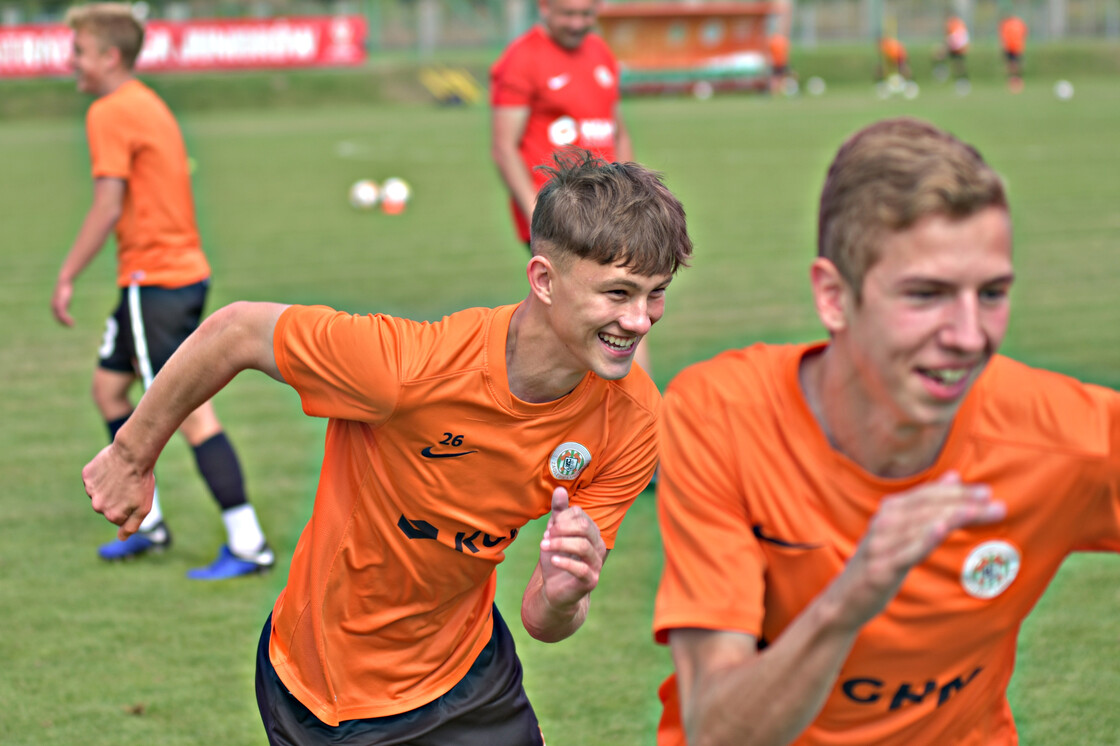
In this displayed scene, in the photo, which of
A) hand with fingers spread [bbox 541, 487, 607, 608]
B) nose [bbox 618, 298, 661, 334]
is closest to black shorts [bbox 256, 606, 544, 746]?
hand with fingers spread [bbox 541, 487, 607, 608]

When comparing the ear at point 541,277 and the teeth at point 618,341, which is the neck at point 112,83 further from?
the teeth at point 618,341

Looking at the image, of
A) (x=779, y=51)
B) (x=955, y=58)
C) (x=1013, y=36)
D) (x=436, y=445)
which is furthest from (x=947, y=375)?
(x=955, y=58)

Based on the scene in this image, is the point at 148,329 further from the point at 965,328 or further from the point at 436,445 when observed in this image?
the point at 965,328

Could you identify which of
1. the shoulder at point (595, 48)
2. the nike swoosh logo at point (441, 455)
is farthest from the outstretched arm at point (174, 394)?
the shoulder at point (595, 48)

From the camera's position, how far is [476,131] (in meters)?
28.7

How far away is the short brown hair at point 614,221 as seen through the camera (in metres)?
2.80

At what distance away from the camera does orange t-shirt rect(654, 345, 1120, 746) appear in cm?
201

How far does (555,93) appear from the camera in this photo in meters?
7.06

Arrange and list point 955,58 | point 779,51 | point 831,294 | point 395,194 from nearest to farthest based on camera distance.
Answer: point 831,294 < point 395,194 < point 779,51 < point 955,58

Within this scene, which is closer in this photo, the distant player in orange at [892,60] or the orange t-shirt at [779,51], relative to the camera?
the orange t-shirt at [779,51]

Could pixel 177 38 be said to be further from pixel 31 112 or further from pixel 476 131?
pixel 476 131

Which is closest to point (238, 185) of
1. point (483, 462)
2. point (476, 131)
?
point (476, 131)

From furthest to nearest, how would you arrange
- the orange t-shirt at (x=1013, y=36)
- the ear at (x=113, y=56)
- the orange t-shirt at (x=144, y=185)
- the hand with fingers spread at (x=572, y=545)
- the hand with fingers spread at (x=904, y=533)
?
the orange t-shirt at (x=1013, y=36) → the ear at (x=113, y=56) → the orange t-shirt at (x=144, y=185) → the hand with fingers spread at (x=572, y=545) → the hand with fingers spread at (x=904, y=533)

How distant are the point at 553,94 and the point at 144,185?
226 cm
